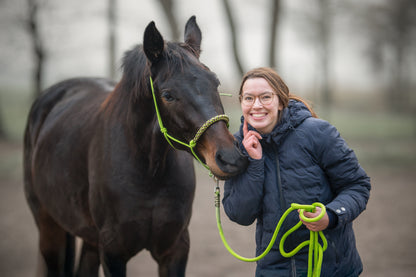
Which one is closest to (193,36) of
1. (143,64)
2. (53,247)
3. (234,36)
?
(143,64)

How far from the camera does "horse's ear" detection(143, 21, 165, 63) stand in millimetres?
1954

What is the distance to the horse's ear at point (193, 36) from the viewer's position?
2344 mm

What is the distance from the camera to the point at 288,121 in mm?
1840

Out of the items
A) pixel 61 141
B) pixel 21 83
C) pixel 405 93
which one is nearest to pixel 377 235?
pixel 61 141

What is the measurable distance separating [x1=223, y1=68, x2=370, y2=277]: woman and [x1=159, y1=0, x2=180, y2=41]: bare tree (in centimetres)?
950

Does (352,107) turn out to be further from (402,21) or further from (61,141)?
(61,141)

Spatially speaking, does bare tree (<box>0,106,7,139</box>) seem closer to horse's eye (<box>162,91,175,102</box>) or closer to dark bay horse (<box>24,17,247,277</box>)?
dark bay horse (<box>24,17,247,277</box>)

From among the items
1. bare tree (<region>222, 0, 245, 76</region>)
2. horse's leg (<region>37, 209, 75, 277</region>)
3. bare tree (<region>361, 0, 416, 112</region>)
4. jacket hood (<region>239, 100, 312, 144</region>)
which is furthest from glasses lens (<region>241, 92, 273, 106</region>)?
bare tree (<region>361, 0, 416, 112</region>)

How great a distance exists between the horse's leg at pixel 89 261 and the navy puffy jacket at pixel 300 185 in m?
1.99

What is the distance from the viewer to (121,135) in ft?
7.68

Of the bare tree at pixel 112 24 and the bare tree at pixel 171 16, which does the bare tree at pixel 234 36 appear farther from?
the bare tree at pixel 112 24

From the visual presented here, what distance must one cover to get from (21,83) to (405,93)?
1706cm

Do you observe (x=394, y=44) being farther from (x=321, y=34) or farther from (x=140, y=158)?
(x=140, y=158)

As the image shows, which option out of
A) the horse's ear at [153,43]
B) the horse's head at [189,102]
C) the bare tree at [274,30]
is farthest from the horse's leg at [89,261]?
the bare tree at [274,30]
